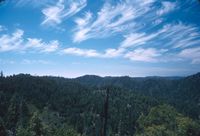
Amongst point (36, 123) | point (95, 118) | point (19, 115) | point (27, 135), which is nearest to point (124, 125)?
point (95, 118)

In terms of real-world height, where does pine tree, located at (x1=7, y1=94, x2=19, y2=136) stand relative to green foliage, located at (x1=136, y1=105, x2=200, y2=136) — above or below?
below

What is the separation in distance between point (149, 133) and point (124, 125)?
135 metres

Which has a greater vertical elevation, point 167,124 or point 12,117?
point 167,124

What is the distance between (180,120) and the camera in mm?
44875

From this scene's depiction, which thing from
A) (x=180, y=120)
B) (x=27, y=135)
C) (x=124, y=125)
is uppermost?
(x=180, y=120)

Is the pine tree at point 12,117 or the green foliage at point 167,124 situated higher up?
the green foliage at point 167,124

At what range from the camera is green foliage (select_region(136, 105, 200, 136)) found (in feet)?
144

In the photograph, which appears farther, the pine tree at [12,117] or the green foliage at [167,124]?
the pine tree at [12,117]

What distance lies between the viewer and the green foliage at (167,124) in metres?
43.9

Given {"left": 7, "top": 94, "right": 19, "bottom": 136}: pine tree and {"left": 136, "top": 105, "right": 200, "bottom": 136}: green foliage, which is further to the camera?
{"left": 7, "top": 94, "right": 19, "bottom": 136}: pine tree

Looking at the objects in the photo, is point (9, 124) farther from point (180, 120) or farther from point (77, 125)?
point (180, 120)

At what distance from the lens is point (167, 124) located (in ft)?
155

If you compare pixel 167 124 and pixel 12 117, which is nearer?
pixel 167 124

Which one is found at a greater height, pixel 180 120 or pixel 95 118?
pixel 180 120
